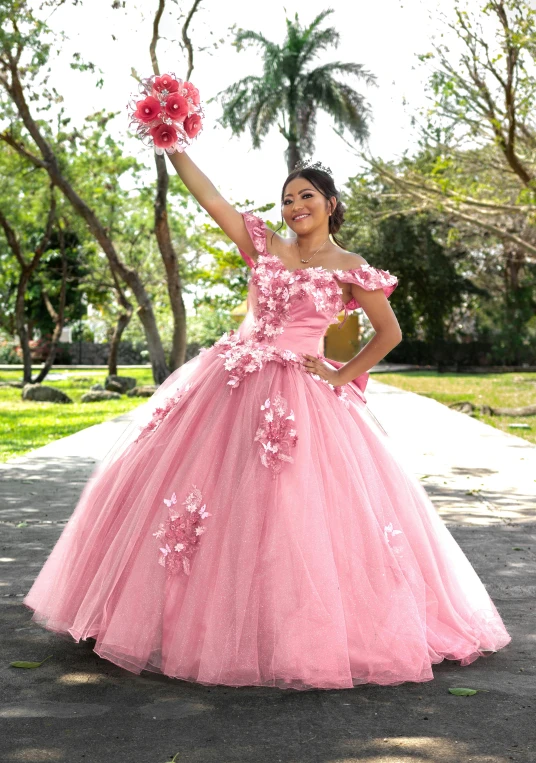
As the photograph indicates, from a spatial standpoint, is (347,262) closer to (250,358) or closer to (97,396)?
(250,358)

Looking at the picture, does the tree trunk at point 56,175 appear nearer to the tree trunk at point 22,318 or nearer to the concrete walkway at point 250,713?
the tree trunk at point 22,318

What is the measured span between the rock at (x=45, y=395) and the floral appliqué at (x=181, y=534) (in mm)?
19273

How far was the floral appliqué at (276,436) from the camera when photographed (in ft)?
12.7

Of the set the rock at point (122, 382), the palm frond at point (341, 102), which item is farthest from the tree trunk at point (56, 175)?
the palm frond at point (341, 102)

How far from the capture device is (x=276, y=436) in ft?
12.8

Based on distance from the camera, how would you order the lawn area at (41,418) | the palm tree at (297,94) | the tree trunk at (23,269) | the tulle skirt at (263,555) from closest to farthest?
1. the tulle skirt at (263,555)
2. the lawn area at (41,418)
3. the tree trunk at (23,269)
4. the palm tree at (297,94)

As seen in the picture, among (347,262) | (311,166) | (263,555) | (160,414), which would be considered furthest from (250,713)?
(311,166)

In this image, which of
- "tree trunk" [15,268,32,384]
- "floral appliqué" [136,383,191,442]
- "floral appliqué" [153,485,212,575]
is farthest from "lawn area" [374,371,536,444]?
"tree trunk" [15,268,32,384]

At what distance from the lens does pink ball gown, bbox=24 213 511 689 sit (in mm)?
3592

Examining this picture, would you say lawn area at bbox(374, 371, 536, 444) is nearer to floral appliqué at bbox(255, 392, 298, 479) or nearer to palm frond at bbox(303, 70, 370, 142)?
floral appliqué at bbox(255, 392, 298, 479)

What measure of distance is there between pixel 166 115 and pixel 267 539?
188 centimetres

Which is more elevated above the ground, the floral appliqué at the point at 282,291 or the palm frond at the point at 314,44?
the palm frond at the point at 314,44

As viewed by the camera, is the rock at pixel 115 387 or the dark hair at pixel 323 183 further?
the rock at pixel 115 387

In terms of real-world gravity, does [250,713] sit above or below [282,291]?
below
